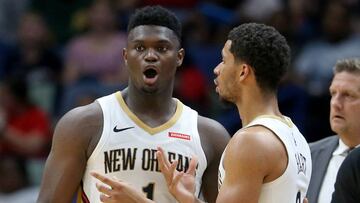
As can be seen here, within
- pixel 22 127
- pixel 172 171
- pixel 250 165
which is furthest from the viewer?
pixel 22 127

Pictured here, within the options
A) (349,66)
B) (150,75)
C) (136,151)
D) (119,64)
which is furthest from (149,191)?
(119,64)

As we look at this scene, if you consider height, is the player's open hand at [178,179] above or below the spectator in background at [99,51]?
below

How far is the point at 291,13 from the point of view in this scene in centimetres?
1023

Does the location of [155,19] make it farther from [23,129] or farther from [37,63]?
→ [37,63]

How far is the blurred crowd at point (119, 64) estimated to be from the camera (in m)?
9.31

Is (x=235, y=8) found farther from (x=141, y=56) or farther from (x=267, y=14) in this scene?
(x=141, y=56)

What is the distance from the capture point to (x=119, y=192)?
196 inches

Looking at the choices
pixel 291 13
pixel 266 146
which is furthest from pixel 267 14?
pixel 266 146

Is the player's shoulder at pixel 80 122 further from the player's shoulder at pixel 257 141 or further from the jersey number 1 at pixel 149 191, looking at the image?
the player's shoulder at pixel 257 141

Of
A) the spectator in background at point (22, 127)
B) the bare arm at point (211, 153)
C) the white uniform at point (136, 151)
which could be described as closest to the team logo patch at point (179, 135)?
the white uniform at point (136, 151)

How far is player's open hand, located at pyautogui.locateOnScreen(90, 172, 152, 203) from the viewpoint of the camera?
499cm

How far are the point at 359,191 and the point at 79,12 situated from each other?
7.00m

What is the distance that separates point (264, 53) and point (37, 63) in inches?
236

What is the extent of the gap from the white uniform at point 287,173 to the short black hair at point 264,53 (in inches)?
8.1
